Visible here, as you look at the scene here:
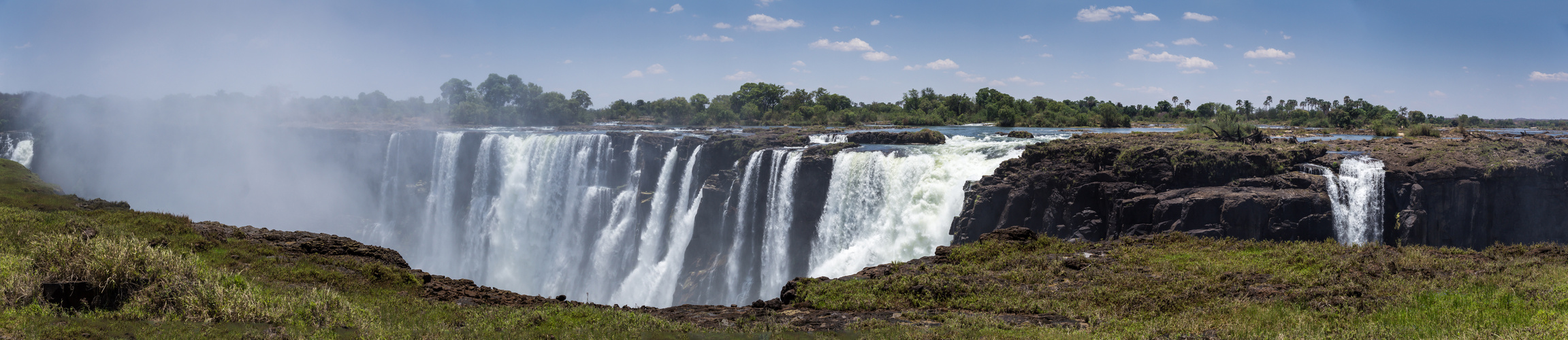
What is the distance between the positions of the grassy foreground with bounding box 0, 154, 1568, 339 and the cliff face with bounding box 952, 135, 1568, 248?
4.14m

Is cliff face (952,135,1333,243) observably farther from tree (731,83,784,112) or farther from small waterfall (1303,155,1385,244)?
tree (731,83,784,112)

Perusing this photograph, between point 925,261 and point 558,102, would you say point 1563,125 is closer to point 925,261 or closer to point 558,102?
point 925,261

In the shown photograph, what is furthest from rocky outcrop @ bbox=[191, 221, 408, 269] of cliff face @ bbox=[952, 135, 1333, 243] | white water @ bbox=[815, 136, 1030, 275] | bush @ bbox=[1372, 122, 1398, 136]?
bush @ bbox=[1372, 122, 1398, 136]

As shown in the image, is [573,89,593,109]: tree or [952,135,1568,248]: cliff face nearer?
[952,135,1568,248]: cliff face

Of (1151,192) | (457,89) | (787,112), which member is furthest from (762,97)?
(1151,192)

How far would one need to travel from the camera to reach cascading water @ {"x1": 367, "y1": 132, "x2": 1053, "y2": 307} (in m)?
23.4

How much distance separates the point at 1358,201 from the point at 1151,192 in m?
4.20

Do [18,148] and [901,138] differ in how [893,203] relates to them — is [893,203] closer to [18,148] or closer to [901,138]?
[901,138]

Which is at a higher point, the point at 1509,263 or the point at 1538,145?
the point at 1538,145

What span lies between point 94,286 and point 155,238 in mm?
4604

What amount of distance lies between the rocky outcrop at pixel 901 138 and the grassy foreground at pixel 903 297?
17638 millimetres

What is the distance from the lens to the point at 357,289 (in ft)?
35.2

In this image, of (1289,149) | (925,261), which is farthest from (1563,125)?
(925,261)

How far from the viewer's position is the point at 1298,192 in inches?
668
